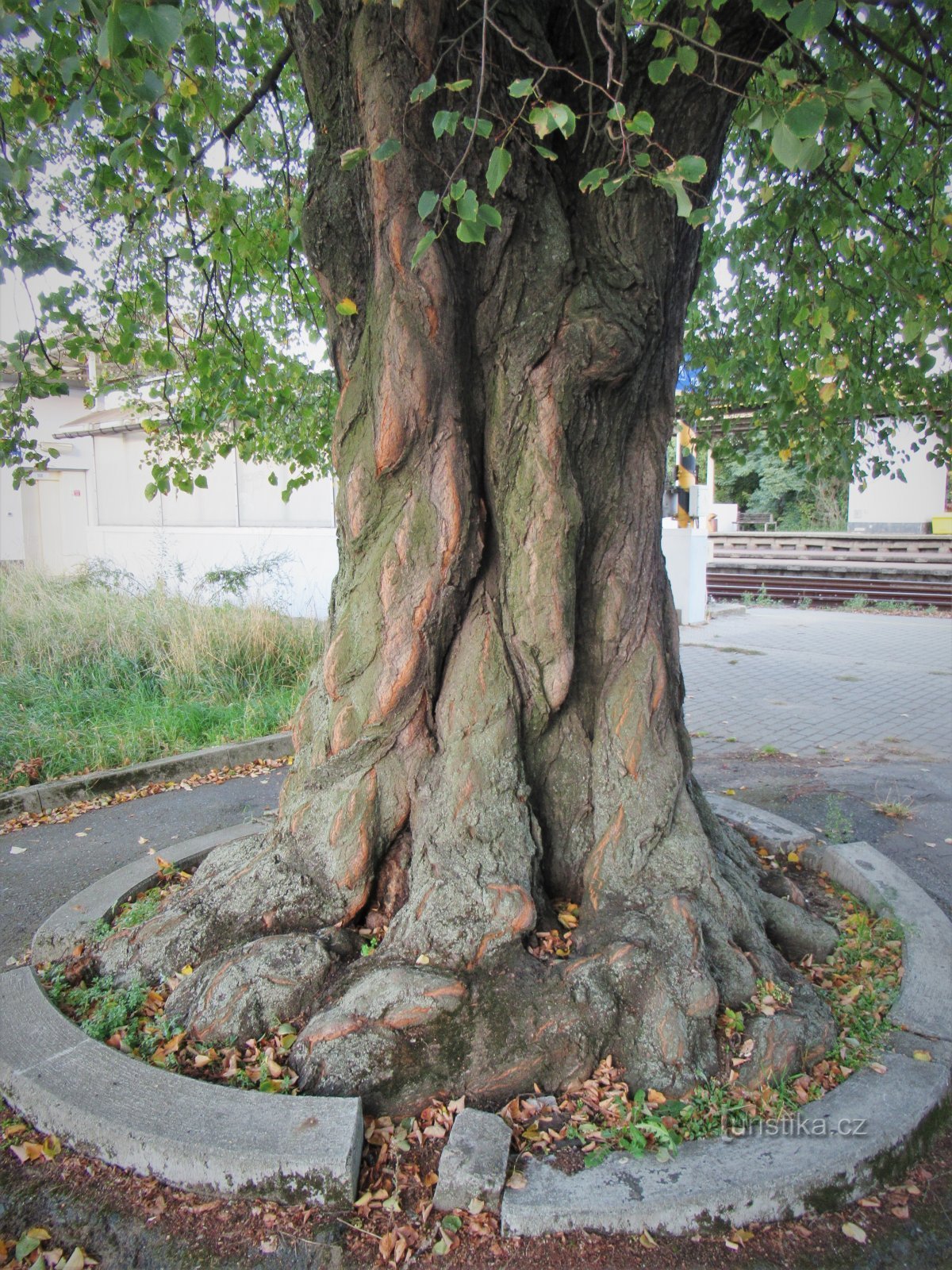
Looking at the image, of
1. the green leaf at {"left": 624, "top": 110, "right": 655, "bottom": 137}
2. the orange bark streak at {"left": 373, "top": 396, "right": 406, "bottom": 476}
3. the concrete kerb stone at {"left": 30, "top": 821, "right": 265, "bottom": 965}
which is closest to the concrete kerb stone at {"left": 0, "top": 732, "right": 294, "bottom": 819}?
the concrete kerb stone at {"left": 30, "top": 821, "right": 265, "bottom": 965}

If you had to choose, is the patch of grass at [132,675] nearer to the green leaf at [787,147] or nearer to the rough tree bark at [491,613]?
the rough tree bark at [491,613]

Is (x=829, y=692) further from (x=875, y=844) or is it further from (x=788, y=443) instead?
(x=875, y=844)

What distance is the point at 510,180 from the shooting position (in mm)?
2947

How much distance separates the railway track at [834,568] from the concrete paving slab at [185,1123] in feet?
63.0

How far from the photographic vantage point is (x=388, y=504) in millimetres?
3090

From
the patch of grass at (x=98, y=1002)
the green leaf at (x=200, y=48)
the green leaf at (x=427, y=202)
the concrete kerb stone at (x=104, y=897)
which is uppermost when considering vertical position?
the green leaf at (x=200, y=48)

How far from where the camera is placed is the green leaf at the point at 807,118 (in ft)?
6.34

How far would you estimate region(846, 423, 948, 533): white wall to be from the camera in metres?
23.8

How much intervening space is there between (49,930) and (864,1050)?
3060mm

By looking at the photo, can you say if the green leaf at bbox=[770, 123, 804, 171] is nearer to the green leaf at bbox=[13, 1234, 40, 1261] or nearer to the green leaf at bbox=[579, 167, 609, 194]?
the green leaf at bbox=[579, 167, 609, 194]

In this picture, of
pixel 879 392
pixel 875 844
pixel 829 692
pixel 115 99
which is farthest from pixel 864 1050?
pixel 829 692

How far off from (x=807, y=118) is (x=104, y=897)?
12.3 feet

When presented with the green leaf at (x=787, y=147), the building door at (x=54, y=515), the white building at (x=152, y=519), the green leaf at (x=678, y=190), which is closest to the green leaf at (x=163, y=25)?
the green leaf at (x=678, y=190)

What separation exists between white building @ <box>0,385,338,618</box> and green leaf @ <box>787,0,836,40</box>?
29.5ft
